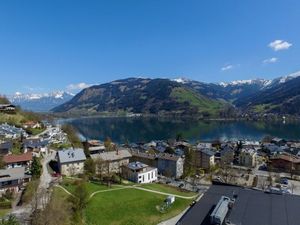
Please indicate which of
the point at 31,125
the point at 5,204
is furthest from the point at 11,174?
the point at 31,125

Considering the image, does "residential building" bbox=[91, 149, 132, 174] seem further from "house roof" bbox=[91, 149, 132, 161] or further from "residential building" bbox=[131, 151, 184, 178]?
"residential building" bbox=[131, 151, 184, 178]

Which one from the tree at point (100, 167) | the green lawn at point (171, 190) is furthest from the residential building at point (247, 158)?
the tree at point (100, 167)

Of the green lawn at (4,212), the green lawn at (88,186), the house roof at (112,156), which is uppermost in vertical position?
the house roof at (112,156)

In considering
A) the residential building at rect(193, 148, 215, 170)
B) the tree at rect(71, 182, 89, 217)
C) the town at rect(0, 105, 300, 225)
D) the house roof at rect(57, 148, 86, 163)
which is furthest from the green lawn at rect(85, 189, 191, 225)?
the residential building at rect(193, 148, 215, 170)

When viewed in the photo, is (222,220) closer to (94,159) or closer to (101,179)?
(101,179)

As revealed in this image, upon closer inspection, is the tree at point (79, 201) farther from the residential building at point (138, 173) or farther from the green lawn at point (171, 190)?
the residential building at point (138, 173)

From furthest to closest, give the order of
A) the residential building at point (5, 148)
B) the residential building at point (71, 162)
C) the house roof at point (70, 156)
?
the residential building at point (5, 148)
the house roof at point (70, 156)
the residential building at point (71, 162)

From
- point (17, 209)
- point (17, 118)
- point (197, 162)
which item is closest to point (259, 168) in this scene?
point (197, 162)
